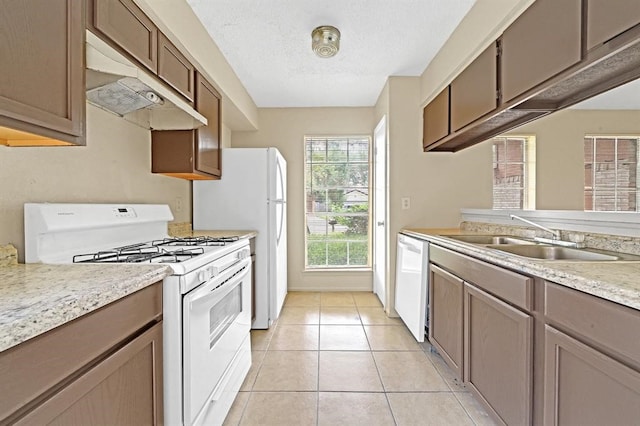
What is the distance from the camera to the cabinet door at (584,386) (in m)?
0.89

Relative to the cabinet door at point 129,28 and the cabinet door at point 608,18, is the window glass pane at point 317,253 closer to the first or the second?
the cabinet door at point 129,28

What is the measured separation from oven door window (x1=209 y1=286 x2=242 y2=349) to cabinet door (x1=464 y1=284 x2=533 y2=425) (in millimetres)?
1296

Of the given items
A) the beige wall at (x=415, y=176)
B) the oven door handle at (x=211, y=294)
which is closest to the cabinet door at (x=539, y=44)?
the beige wall at (x=415, y=176)

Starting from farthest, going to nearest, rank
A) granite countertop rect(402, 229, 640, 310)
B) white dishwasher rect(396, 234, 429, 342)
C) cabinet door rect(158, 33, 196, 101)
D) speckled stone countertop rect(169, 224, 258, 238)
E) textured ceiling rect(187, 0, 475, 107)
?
speckled stone countertop rect(169, 224, 258, 238) → white dishwasher rect(396, 234, 429, 342) → textured ceiling rect(187, 0, 475, 107) → cabinet door rect(158, 33, 196, 101) → granite countertop rect(402, 229, 640, 310)

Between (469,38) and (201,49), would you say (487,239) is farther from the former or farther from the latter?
(201,49)

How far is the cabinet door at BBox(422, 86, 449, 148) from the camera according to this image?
104 inches

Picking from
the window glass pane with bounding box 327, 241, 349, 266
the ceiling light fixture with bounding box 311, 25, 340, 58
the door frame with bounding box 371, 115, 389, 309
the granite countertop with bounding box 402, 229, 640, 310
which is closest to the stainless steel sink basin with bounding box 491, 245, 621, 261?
the granite countertop with bounding box 402, 229, 640, 310

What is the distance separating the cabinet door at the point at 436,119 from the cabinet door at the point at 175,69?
186 centimetres

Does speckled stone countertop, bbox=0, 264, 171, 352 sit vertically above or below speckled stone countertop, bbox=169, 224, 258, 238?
below

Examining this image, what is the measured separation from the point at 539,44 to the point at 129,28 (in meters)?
1.84

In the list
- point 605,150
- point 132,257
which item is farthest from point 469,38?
point 132,257

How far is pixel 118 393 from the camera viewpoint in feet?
3.25

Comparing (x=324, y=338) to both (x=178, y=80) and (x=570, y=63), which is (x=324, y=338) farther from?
(x=570, y=63)

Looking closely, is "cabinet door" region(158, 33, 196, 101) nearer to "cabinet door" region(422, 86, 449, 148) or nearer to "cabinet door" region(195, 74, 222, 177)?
"cabinet door" region(195, 74, 222, 177)
